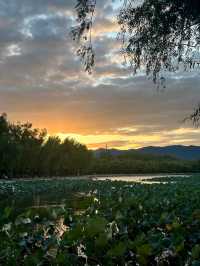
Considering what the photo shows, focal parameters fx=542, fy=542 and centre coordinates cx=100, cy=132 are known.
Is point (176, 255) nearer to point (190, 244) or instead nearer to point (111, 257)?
point (111, 257)

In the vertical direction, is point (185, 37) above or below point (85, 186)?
above

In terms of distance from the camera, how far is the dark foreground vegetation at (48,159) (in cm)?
6895

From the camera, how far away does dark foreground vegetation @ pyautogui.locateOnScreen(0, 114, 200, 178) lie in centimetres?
6895

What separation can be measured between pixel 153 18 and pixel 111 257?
953 centimetres

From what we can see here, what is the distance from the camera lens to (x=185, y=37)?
13375 mm

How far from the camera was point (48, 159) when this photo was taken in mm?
80625

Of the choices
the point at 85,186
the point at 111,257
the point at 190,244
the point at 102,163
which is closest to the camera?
the point at 111,257

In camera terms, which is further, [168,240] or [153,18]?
[153,18]

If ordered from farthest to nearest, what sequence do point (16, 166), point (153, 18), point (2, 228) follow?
point (16, 166)
point (153, 18)
point (2, 228)

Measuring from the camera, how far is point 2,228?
19.5ft

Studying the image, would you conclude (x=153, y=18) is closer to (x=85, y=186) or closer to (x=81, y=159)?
(x=85, y=186)

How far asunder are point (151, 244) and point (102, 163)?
9889 centimetres

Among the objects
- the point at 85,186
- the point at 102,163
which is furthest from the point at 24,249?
the point at 102,163

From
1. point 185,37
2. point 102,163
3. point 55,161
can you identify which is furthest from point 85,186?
point 102,163
